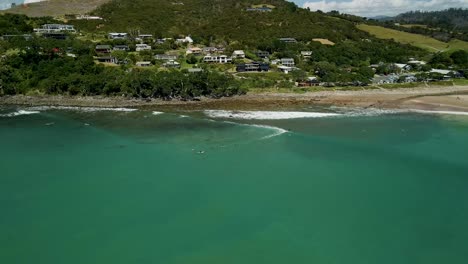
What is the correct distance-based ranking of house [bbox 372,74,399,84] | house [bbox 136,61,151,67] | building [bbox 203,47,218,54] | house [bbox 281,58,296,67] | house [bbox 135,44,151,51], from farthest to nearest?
building [bbox 203,47,218,54] < house [bbox 135,44,151,51] < house [bbox 281,58,296,67] < house [bbox 372,74,399,84] < house [bbox 136,61,151,67]

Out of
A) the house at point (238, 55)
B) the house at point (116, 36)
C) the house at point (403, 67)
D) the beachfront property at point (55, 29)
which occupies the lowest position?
the house at point (403, 67)

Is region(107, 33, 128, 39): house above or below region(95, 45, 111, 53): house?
above

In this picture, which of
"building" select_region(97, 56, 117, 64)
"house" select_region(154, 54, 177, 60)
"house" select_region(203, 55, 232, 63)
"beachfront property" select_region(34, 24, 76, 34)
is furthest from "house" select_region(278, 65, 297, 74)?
"beachfront property" select_region(34, 24, 76, 34)

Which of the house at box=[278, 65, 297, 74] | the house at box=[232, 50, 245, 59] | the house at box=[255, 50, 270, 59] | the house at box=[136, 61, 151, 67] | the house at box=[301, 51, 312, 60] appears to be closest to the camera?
the house at box=[136, 61, 151, 67]

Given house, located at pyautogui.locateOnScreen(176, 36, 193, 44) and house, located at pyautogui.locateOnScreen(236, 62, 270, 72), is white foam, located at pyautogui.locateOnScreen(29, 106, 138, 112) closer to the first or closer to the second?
house, located at pyautogui.locateOnScreen(236, 62, 270, 72)

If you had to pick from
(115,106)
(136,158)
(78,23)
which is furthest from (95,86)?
(78,23)

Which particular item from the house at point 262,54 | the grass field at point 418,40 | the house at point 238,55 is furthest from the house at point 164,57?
the grass field at point 418,40

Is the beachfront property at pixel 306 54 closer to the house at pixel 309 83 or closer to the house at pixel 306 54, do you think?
the house at pixel 306 54
